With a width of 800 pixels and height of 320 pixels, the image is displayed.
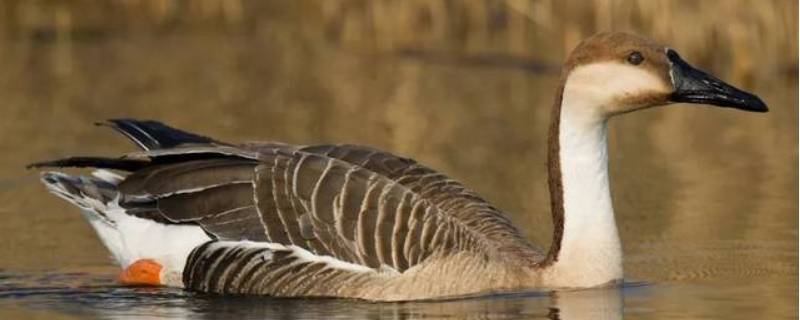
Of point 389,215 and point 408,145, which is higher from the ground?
→ point 408,145

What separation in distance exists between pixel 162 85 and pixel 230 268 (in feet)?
25.4

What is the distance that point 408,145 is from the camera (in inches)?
586

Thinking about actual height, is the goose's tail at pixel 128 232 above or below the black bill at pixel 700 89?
below

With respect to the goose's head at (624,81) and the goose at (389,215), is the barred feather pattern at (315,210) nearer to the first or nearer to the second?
the goose at (389,215)

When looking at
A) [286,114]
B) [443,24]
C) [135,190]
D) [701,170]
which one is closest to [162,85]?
[286,114]

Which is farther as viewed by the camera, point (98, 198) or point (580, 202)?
point (98, 198)

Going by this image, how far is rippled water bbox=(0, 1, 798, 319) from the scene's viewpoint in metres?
9.95

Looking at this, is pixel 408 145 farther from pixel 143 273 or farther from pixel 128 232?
pixel 143 273

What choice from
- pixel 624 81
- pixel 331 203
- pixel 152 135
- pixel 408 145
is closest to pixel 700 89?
pixel 624 81

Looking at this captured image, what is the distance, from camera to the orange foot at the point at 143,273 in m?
10.3

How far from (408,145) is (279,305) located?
513 centimetres

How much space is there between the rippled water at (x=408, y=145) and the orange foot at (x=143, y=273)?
0.06m

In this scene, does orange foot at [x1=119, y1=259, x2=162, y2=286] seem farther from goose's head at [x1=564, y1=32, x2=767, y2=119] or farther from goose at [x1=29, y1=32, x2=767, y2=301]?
goose's head at [x1=564, y1=32, x2=767, y2=119]

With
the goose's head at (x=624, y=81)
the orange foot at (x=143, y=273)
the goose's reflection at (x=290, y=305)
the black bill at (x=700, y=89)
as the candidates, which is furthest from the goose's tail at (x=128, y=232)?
the black bill at (x=700, y=89)
